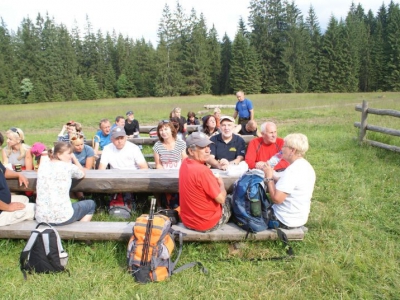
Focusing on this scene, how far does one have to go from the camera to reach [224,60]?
55.0 metres

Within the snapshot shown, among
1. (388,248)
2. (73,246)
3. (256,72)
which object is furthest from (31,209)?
(256,72)

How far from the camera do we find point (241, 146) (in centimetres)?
534

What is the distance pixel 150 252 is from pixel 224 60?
180ft

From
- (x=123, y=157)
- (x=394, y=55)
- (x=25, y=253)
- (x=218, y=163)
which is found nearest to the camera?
(x=25, y=253)

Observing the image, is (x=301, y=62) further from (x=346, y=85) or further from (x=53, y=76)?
(x=53, y=76)

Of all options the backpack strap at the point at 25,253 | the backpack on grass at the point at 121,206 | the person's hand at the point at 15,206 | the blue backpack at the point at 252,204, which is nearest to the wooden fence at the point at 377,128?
the blue backpack at the point at 252,204

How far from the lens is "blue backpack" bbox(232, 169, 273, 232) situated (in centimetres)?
340

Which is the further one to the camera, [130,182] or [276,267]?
[130,182]

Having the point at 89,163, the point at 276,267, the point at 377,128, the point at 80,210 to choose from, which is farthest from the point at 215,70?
the point at 276,267

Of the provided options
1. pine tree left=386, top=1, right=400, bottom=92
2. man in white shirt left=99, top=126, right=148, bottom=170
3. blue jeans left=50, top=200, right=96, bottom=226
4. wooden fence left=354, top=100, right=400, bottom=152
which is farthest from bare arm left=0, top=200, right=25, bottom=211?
pine tree left=386, top=1, right=400, bottom=92

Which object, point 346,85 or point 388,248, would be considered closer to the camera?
point 388,248

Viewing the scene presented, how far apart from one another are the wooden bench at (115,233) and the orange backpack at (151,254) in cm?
38

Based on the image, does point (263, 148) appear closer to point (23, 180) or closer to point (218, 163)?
point (218, 163)

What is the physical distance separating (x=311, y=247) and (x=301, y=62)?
50.8 m
